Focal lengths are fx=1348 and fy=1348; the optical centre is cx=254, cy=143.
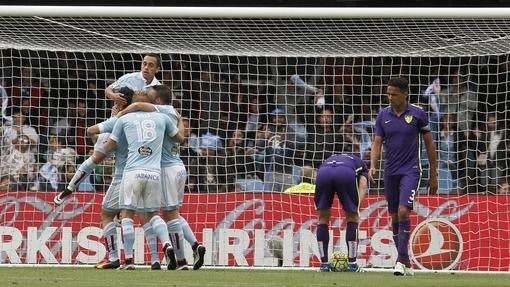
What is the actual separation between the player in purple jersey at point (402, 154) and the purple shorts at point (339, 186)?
27.7 inches

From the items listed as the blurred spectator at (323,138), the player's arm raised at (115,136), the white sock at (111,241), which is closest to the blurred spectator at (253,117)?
the blurred spectator at (323,138)

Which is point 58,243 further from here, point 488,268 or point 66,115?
point 488,268

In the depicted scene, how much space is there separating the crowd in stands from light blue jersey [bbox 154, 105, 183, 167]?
3266 mm

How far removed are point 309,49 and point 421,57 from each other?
1.68 metres

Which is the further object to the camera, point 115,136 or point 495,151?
point 495,151

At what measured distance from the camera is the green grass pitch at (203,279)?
1070cm

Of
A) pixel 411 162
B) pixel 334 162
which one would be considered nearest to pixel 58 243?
pixel 334 162

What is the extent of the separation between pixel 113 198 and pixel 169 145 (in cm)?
80

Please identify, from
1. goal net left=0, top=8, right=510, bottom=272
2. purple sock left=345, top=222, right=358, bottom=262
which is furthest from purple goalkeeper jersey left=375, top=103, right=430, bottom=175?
goal net left=0, top=8, right=510, bottom=272

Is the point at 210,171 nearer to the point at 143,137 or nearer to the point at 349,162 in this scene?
the point at 349,162

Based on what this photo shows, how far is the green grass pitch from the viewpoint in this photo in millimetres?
10695

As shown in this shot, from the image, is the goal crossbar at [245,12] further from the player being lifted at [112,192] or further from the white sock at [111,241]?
the white sock at [111,241]

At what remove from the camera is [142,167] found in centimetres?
1298

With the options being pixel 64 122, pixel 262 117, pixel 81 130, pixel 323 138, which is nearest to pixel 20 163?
pixel 64 122
